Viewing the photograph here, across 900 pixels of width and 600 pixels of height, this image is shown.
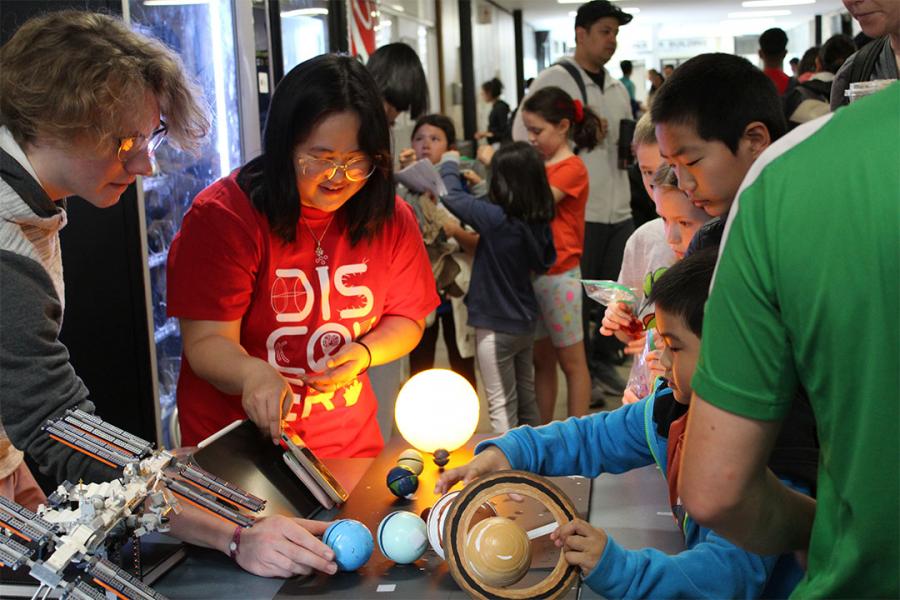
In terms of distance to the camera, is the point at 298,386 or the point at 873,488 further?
the point at 298,386

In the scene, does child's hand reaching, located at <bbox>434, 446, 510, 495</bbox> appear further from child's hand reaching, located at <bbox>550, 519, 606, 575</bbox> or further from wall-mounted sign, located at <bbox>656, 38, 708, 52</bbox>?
wall-mounted sign, located at <bbox>656, 38, 708, 52</bbox>

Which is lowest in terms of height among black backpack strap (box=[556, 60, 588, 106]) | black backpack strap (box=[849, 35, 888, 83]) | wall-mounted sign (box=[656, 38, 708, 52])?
black backpack strap (box=[849, 35, 888, 83])

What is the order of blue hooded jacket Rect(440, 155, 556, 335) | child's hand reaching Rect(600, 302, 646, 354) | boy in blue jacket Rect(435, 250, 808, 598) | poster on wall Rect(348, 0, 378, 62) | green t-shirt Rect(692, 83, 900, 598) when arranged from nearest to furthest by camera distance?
green t-shirt Rect(692, 83, 900, 598)
boy in blue jacket Rect(435, 250, 808, 598)
child's hand reaching Rect(600, 302, 646, 354)
blue hooded jacket Rect(440, 155, 556, 335)
poster on wall Rect(348, 0, 378, 62)

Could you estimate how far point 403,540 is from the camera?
5.11ft

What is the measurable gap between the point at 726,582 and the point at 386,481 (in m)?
0.79

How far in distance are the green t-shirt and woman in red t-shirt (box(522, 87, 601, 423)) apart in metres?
3.17

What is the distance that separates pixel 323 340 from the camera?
7.29 feet

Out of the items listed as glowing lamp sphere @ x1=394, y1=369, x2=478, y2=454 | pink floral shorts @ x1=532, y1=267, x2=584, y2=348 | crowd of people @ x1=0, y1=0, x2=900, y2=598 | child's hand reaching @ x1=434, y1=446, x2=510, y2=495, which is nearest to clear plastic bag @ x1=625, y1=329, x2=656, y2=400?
crowd of people @ x1=0, y1=0, x2=900, y2=598

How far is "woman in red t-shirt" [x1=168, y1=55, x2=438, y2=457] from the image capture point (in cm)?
208

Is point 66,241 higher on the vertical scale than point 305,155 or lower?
lower

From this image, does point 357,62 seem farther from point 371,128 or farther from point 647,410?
point 647,410

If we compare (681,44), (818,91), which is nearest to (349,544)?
(818,91)

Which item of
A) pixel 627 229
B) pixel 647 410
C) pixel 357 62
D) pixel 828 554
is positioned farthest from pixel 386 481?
pixel 627 229

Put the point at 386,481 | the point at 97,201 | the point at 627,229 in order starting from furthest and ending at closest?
the point at 627,229 < the point at 386,481 < the point at 97,201
